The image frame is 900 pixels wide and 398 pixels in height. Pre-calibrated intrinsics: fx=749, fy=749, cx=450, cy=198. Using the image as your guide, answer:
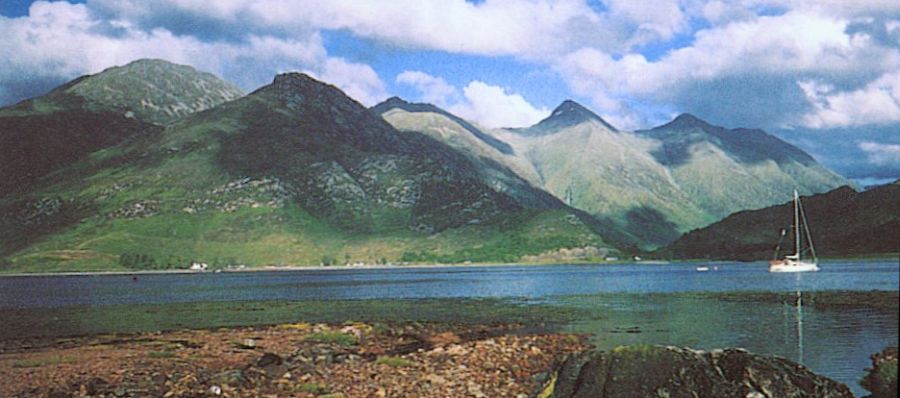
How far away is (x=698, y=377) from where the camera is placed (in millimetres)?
24031

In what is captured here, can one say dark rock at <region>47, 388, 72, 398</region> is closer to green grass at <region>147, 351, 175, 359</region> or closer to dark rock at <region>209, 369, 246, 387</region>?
dark rock at <region>209, 369, 246, 387</region>

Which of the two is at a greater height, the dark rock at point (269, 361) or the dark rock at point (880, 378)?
the dark rock at point (880, 378)

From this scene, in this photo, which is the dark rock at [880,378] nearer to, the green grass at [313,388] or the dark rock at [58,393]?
the green grass at [313,388]

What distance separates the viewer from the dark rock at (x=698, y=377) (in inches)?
943

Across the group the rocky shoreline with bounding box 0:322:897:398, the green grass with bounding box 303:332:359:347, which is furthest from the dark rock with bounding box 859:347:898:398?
the green grass with bounding box 303:332:359:347

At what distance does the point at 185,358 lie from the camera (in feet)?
179

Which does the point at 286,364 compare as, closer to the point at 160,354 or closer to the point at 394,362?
the point at 394,362

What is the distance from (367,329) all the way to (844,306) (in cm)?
5417

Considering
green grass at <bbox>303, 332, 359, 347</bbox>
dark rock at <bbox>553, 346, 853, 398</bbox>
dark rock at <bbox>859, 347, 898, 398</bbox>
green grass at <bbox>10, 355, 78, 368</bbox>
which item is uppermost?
dark rock at <bbox>553, 346, 853, 398</bbox>

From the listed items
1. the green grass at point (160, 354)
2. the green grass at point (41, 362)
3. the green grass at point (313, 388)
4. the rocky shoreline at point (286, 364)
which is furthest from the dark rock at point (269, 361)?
the green grass at point (41, 362)

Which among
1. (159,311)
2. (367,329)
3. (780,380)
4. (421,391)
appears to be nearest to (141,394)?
(421,391)

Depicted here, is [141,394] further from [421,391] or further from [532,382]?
[532,382]

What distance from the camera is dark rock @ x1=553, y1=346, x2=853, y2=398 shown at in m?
24.0

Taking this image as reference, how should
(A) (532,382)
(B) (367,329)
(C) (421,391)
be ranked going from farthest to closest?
1. (B) (367,329)
2. (A) (532,382)
3. (C) (421,391)
